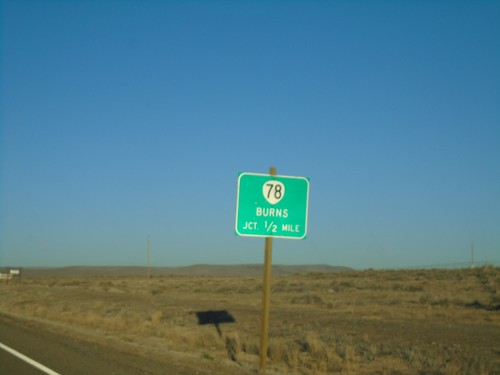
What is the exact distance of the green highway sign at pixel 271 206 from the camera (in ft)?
42.6

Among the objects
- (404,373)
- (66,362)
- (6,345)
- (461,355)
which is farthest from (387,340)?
(6,345)

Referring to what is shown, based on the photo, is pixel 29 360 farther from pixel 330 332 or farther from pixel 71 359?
pixel 330 332

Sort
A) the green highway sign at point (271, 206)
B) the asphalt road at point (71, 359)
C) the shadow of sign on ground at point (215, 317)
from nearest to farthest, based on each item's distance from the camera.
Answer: the green highway sign at point (271, 206)
the asphalt road at point (71, 359)
the shadow of sign on ground at point (215, 317)

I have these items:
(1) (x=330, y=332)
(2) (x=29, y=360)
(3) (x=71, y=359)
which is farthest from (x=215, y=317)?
(2) (x=29, y=360)

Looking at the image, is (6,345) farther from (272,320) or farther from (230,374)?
(272,320)

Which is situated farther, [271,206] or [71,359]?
[71,359]

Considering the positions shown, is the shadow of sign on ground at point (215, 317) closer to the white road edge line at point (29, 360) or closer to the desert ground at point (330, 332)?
the desert ground at point (330, 332)

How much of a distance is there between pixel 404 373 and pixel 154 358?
6538mm

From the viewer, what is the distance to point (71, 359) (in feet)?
50.8

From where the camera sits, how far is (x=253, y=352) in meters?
17.7

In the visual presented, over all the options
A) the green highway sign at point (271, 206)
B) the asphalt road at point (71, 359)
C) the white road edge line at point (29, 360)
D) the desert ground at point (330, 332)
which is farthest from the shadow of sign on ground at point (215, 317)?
the green highway sign at point (271, 206)

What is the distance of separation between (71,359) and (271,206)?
6.65 m

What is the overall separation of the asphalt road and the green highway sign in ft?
12.5

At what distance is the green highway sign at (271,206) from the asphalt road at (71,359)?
3.81 m
